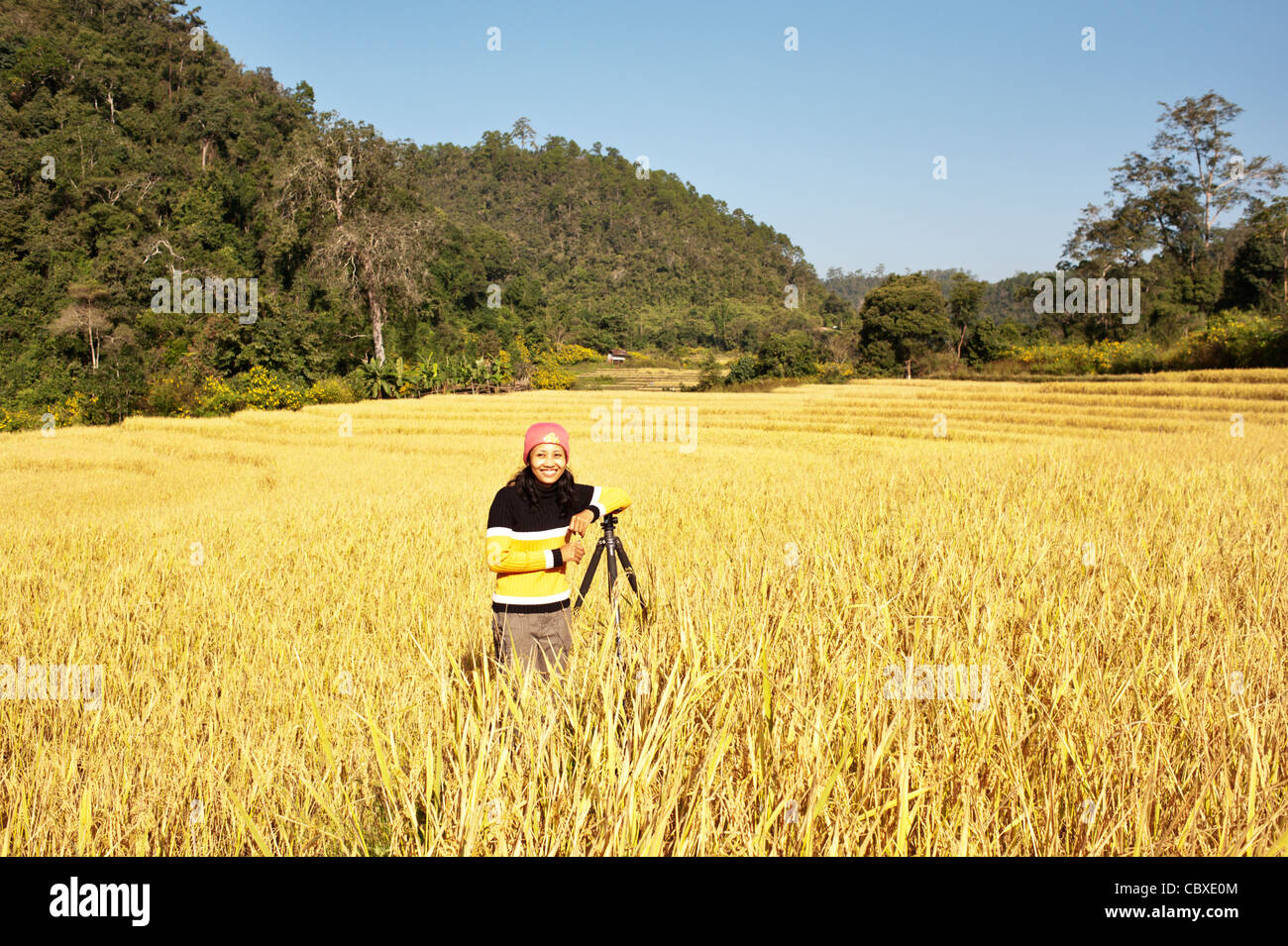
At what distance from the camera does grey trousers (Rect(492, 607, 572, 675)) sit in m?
Result: 2.71

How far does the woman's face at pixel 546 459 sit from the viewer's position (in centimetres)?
272

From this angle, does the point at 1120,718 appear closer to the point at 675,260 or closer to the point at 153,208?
the point at 153,208

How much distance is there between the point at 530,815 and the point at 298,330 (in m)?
32.4

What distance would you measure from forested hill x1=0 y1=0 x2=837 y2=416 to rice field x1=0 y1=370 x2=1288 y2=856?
88.6 ft

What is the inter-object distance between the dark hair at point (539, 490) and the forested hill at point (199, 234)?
30.2 metres

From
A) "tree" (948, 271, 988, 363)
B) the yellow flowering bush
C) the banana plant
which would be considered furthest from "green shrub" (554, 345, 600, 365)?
"tree" (948, 271, 988, 363)

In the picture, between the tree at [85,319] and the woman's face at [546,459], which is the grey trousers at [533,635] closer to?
the woman's face at [546,459]

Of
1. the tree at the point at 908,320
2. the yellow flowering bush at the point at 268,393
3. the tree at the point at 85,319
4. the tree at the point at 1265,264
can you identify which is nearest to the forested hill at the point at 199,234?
the tree at the point at 85,319

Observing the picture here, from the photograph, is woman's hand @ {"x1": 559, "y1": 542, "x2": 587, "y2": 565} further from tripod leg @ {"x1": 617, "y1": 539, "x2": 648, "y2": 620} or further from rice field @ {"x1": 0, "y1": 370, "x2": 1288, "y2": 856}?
rice field @ {"x1": 0, "y1": 370, "x2": 1288, "y2": 856}

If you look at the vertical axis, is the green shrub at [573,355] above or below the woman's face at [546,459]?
above

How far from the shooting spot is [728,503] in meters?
7.97

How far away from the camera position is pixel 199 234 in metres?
40.1

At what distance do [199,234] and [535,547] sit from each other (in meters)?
47.4
